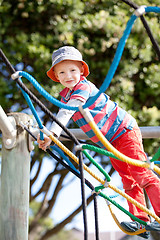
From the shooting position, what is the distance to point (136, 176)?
5.02 feet

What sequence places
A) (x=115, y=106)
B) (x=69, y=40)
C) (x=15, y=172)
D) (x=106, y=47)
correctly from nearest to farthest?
(x=115, y=106) → (x=15, y=172) → (x=69, y=40) → (x=106, y=47)

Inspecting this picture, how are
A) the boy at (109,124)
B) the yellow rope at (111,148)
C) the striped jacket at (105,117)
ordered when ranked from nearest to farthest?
the yellow rope at (111,148) → the boy at (109,124) → the striped jacket at (105,117)

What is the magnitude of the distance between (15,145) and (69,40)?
2.25 meters

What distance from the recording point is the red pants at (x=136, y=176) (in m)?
1.50

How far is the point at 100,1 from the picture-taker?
4512 millimetres

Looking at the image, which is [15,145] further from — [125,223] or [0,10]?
[0,10]

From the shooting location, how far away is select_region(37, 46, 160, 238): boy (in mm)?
1475

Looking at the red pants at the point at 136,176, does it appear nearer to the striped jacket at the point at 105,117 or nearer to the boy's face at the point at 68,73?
the striped jacket at the point at 105,117

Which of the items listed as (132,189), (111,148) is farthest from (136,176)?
(111,148)

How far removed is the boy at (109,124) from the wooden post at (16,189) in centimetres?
51

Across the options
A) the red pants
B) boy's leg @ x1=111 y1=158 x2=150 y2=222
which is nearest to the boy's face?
the red pants

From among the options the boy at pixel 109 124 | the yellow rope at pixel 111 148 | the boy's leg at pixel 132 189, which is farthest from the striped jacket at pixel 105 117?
the yellow rope at pixel 111 148

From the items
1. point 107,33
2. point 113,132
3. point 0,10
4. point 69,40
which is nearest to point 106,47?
point 107,33

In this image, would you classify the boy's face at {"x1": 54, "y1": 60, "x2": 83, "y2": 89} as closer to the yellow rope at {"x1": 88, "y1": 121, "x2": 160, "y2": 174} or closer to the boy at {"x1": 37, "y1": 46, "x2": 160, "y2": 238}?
the boy at {"x1": 37, "y1": 46, "x2": 160, "y2": 238}
